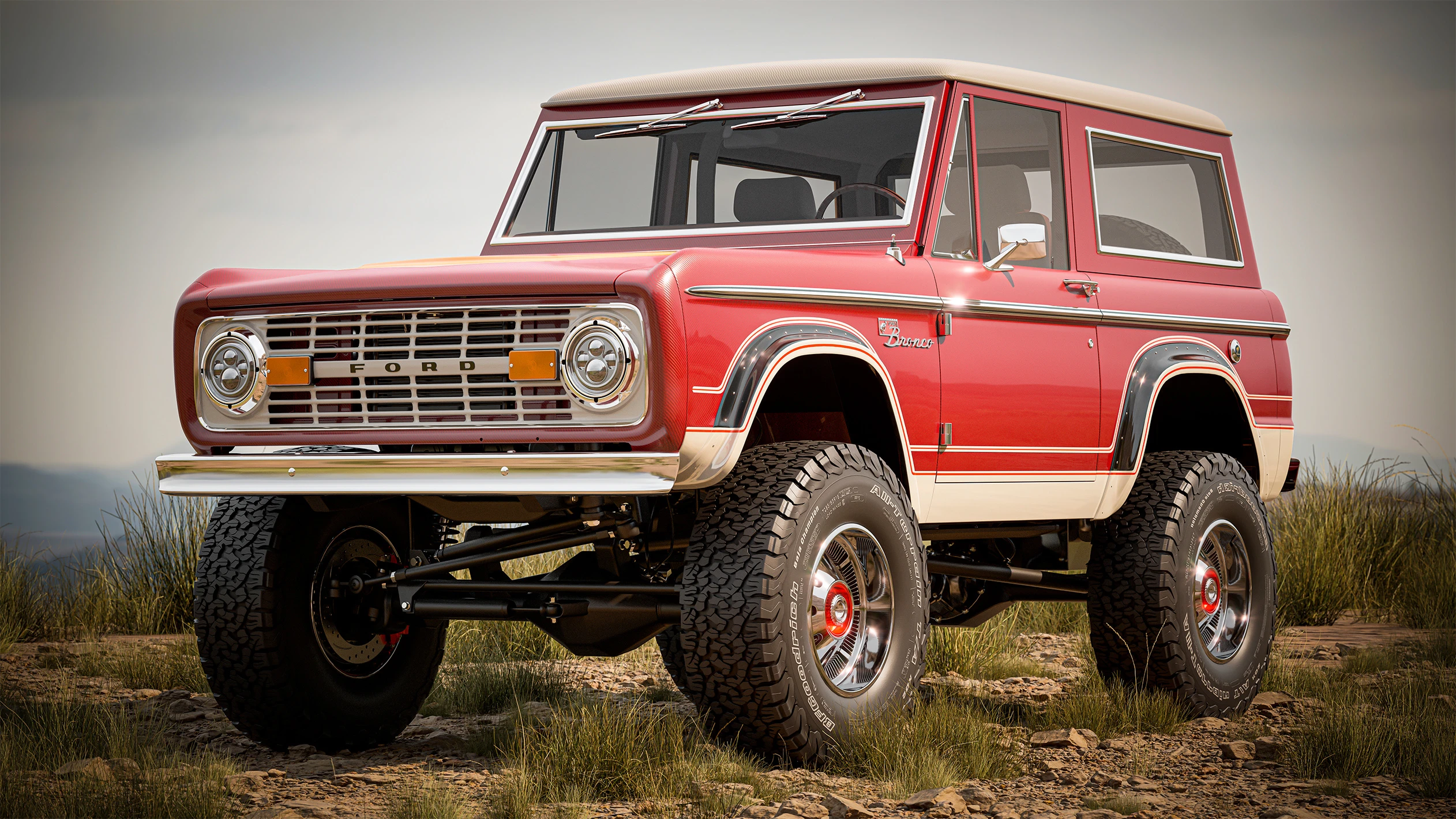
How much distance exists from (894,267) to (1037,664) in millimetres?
3470

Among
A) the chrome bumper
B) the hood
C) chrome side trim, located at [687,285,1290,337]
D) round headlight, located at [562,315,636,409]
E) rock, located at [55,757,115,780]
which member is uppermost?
the hood

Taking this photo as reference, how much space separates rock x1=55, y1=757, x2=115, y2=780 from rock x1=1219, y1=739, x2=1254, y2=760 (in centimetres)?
387

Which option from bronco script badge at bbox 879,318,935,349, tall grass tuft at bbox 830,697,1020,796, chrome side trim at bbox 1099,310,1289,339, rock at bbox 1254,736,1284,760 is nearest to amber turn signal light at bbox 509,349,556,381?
bronco script badge at bbox 879,318,935,349

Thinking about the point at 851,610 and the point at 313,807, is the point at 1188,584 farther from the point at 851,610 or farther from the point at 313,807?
the point at 313,807

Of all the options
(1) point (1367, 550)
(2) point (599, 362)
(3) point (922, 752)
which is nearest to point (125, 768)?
(2) point (599, 362)

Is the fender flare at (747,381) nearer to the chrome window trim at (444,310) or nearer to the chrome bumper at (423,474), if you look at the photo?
the chrome bumper at (423,474)

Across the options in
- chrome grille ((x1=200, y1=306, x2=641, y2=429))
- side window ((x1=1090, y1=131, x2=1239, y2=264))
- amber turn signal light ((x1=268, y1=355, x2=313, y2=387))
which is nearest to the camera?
chrome grille ((x1=200, y1=306, x2=641, y2=429))

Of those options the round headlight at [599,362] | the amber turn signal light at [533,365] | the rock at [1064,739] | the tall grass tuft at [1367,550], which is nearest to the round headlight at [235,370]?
the amber turn signal light at [533,365]

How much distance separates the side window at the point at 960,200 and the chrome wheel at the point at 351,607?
2.52 metres

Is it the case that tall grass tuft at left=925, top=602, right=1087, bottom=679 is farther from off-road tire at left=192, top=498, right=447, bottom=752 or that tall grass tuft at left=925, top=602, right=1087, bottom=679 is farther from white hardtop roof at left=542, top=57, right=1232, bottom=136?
off-road tire at left=192, top=498, right=447, bottom=752

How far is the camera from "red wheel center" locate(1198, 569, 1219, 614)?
6.88 m

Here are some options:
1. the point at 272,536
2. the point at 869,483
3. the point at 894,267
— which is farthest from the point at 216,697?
the point at 894,267

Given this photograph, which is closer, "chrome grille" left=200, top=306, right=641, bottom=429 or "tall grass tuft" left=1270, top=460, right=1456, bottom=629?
"chrome grille" left=200, top=306, right=641, bottom=429

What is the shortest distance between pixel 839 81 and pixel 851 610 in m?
2.25
